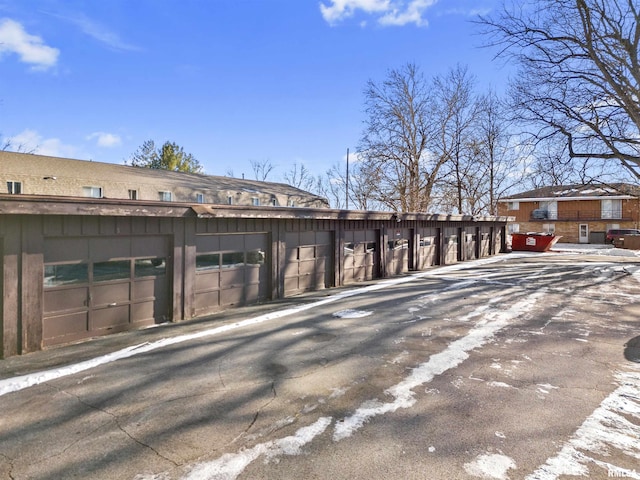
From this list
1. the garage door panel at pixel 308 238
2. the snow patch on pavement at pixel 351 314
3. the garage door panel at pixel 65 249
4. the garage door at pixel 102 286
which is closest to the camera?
the garage door panel at pixel 65 249

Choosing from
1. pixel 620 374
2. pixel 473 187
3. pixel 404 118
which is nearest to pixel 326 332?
pixel 620 374

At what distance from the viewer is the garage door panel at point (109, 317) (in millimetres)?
7816

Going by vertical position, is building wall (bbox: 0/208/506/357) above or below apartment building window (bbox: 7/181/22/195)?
below

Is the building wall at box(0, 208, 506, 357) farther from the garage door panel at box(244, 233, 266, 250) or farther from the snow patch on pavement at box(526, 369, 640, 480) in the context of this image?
the snow patch on pavement at box(526, 369, 640, 480)

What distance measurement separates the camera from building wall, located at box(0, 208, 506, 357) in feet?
22.2

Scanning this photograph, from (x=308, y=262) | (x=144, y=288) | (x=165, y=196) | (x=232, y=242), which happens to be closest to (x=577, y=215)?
(x=308, y=262)

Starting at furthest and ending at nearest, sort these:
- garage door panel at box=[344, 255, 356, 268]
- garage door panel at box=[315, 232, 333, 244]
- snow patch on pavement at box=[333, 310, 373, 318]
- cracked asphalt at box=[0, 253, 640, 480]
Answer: garage door panel at box=[344, 255, 356, 268] → garage door panel at box=[315, 232, 333, 244] → snow patch on pavement at box=[333, 310, 373, 318] → cracked asphalt at box=[0, 253, 640, 480]

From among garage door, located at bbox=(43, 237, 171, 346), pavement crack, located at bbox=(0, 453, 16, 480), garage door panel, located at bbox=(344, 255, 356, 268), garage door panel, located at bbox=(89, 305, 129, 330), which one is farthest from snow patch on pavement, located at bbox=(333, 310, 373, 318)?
pavement crack, located at bbox=(0, 453, 16, 480)

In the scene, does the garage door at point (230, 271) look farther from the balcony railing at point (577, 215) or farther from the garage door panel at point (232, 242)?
the balcony railing at point (577, 215)

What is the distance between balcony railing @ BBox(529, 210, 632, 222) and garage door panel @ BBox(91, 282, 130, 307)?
139 feet

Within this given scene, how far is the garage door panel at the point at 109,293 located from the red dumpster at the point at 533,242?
30401 mm

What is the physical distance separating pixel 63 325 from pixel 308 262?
24.3ft

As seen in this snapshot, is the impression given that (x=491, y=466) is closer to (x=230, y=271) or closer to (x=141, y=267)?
(x=141, y=267)

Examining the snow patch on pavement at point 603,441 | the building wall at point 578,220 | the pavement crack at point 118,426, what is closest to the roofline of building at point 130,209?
the pavement crack at point 118,426
